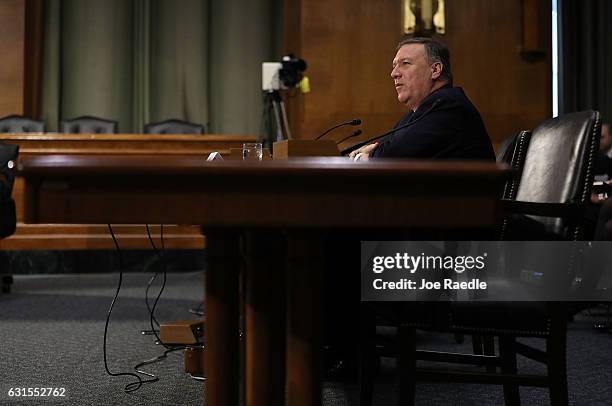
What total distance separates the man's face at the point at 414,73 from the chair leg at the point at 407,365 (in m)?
1.04

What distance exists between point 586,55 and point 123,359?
553 cm

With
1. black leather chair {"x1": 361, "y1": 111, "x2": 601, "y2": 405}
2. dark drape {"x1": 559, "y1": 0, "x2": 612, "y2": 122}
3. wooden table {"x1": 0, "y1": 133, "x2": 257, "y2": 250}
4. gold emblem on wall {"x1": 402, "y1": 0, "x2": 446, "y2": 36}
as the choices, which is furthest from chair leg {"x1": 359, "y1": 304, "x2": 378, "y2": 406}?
dark drape {"x1": 559, "y1": 0, "x2": 612, "y2": 122}

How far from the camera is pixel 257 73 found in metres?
7.33

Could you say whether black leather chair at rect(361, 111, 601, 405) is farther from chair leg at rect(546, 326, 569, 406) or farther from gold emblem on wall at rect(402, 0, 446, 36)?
gold emblem on wall at rect(402, 0, 446, 36)

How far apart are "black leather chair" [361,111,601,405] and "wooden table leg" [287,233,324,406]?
44cm

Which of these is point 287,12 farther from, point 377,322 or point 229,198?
point 229,198

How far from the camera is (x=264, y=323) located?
43.4 inches

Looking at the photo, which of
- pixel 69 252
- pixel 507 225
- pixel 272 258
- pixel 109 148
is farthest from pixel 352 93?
pixel 272 258

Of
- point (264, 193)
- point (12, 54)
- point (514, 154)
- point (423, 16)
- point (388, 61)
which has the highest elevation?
point (423, 16)

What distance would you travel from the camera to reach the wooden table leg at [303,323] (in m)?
1.05

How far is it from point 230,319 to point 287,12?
251 inches

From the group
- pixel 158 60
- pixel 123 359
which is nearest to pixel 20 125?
pixel 158 60

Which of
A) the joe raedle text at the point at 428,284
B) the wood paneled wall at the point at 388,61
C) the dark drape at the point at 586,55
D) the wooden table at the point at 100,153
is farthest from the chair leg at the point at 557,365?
the dark drape at the point at 586,55

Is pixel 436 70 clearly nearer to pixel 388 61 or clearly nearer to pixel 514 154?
pixel 514 154
